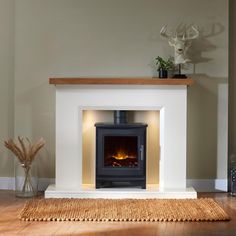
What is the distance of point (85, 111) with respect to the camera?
17.0 feet

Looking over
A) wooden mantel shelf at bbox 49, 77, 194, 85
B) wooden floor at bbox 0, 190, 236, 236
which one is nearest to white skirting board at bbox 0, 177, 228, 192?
wooden mantel shelf at bbox 49, 77, 194, 85

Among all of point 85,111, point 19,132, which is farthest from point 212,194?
point 19,132

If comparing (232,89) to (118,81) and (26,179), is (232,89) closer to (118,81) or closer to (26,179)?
(118,81)

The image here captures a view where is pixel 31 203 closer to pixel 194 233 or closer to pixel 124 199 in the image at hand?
pixel 124 199

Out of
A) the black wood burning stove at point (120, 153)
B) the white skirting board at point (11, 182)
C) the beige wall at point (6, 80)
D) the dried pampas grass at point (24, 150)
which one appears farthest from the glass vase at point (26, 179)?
the black wood burning stove at point (120, 153)

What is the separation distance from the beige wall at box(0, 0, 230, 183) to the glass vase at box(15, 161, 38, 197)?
44cm

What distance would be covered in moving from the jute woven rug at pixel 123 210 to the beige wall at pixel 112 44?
1.03m

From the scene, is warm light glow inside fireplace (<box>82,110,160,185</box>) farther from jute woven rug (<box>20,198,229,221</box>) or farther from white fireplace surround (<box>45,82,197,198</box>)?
jute woven rug (<box>20,198,229,221</box>)

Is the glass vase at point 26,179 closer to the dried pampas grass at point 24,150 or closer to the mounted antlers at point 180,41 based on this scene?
the dried pampas grass at point 24,150

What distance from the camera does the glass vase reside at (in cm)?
501

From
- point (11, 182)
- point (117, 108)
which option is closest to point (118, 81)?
point (117, 108)

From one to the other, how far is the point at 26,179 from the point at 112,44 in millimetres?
1586

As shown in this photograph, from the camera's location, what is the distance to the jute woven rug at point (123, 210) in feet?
13.2

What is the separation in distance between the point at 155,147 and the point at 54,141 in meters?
1.03
